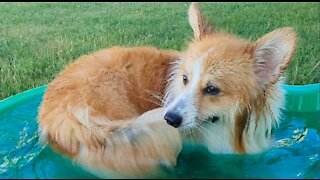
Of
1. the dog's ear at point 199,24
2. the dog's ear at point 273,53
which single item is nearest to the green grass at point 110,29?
the dog's ear at point 199,24

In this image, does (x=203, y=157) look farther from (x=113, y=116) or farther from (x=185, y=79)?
(x=113, y=116)

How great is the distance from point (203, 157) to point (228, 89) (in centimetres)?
54

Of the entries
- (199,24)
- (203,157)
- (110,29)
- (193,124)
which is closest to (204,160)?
(203,157)

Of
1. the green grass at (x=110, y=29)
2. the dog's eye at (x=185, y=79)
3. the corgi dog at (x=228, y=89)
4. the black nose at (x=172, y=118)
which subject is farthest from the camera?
the green grass at (x=110, y=29)

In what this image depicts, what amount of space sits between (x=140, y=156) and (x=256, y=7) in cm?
552

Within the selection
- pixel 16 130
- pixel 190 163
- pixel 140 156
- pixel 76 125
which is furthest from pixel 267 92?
pixel 16 130

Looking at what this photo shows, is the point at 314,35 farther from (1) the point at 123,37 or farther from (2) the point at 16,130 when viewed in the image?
(2) the point at 16,130

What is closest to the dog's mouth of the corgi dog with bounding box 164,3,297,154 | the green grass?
the corgi dog with bounding box 164,3,297,154

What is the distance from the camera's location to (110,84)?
3715 millimetres

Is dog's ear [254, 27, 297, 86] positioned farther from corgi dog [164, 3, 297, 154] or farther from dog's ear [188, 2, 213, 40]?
dog's ear [188, 2, 213, 40]

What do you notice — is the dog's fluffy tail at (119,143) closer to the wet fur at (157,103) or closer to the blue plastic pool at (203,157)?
the wet fur at (157,103)

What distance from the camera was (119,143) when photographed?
3131 millimetres

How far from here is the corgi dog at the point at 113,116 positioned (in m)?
3.12

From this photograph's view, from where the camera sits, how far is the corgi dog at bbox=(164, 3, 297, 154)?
3.33m
